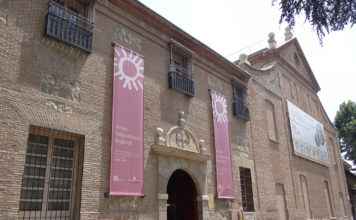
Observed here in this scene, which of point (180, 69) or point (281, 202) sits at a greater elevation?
point (180, 69)

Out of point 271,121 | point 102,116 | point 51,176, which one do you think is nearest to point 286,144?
point 271,121

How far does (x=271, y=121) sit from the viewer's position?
16.8 m

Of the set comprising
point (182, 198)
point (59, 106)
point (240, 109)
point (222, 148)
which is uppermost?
point (240, 109)

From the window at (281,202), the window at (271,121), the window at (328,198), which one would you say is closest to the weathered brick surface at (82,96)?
the window at (281,202)

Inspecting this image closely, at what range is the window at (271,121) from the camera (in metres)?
16.4

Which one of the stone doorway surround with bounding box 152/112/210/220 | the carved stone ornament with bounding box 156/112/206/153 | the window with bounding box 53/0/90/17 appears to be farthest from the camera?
the carved stone ornament with bounding box 156/112/206/153

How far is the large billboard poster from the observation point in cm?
1861

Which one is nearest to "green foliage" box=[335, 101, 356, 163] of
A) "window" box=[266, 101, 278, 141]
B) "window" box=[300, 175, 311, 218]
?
"window" box=[300, 175, 311, 218]

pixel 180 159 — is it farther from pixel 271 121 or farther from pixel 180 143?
pixel 271 121

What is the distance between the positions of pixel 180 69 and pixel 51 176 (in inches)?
232

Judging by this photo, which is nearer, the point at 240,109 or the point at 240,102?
the point at 240,109

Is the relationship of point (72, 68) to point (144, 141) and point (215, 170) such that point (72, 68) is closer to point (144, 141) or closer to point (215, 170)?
point (144, 141)

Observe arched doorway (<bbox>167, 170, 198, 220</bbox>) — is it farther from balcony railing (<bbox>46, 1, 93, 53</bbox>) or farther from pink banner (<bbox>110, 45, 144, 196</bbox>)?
balcony railing (<bbox>46, 1, 93, 53</bbox>)

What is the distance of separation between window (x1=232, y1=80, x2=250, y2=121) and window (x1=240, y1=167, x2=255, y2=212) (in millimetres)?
2227
